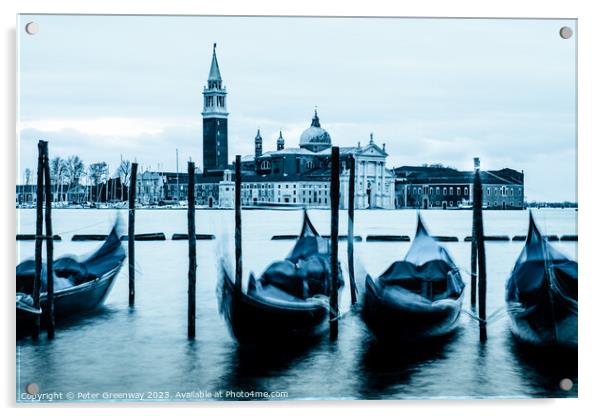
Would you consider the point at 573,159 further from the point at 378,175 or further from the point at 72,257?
the point at 72,257

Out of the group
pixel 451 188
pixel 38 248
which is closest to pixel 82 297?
pixel 38 248

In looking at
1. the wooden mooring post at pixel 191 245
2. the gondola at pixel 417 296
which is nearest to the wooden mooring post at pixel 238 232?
the wooden mooring post at pixel 191 245

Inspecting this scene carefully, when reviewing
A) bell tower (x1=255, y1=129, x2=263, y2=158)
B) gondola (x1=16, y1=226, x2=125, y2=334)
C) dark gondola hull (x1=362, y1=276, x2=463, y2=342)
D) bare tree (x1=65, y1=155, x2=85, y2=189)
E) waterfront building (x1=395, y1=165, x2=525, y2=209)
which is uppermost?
bell tower (x1=255, y1=129, x2=263, y2=158)

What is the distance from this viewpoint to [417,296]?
5820mm

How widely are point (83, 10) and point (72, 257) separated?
5.08ft

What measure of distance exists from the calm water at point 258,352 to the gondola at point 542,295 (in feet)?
0.24

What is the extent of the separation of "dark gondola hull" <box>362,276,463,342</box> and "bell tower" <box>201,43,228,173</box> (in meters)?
1.22

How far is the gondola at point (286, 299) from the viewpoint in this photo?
5648mm

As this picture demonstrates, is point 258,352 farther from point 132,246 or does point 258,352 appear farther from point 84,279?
point 84,279

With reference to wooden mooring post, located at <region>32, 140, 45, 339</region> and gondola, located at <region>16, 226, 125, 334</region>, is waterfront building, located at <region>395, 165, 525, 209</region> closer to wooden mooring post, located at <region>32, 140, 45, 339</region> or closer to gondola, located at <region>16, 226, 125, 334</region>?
gondola, located at <region>16, 226, 125, 334</region>

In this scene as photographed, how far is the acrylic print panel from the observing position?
5047 mm

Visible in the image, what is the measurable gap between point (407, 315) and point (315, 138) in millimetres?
1261

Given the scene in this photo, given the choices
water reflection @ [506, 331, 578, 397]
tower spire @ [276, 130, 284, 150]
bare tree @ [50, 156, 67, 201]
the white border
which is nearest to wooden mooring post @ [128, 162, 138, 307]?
bare tree @ [50, 156, 67, 201]

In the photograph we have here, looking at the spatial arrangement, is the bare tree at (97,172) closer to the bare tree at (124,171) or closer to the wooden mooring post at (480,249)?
the bare tree at (124,171)
